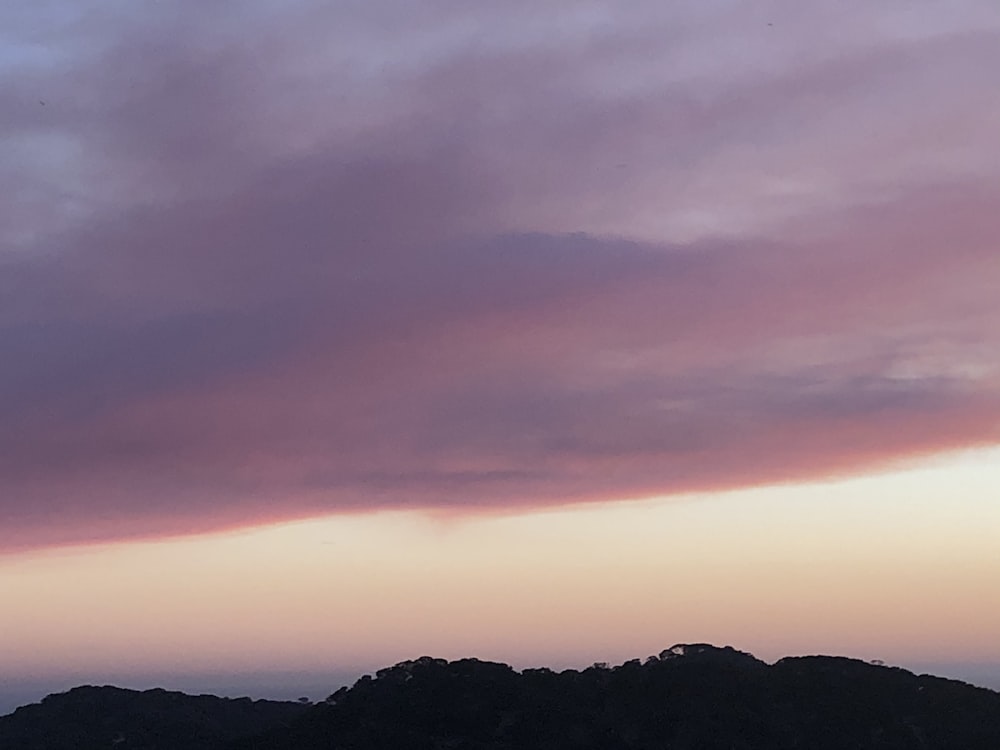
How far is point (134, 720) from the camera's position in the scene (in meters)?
118

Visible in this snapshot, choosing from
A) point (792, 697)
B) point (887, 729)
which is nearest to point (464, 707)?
point (792, 697)

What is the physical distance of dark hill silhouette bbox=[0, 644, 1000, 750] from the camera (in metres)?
93.4

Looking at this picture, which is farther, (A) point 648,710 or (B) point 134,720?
(B) point 134,720

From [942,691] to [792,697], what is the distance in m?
13.8

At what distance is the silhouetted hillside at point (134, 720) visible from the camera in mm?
110812

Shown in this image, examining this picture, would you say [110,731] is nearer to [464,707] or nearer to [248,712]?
[248,712]

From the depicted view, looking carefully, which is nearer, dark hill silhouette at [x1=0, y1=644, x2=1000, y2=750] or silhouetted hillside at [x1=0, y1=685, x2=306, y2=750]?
dark hill silhouette at [x1=0, y1=644, x2=1000, y2=750]

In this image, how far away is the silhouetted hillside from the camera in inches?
4363

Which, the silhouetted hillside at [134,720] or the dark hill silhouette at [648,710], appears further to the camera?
the silhouetted hillside at [134,720]

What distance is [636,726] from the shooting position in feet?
313

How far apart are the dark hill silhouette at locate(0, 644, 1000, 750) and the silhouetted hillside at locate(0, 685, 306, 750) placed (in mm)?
795

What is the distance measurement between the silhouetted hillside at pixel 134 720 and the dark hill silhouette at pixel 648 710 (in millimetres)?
795

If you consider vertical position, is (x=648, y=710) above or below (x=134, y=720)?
below

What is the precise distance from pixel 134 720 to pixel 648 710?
172 ft
